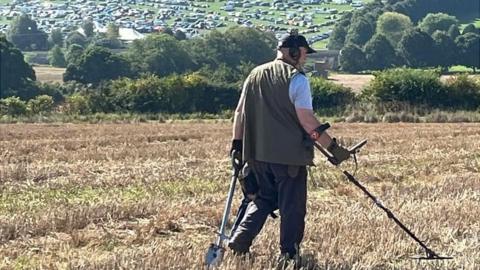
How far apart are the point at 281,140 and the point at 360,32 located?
310ft

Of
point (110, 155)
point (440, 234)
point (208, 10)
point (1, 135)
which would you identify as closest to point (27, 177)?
point (110, 155)

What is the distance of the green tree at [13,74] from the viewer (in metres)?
61.0

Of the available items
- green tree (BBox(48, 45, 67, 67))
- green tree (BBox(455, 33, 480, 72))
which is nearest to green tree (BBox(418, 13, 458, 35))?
green tree (BBox(455, 33, 480, 72))

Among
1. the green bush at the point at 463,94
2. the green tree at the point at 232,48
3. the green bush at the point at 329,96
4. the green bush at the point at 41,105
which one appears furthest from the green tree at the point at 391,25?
the green bush at the point at 41,105

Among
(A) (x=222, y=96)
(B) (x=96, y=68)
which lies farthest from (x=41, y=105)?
(B) (x=96, y=68)

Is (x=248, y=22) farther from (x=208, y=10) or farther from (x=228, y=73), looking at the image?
(x=228, y=73)

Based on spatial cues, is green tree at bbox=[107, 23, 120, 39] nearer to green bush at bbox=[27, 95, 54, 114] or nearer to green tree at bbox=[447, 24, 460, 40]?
green tree at bbox=[447, 24, 460, 40]

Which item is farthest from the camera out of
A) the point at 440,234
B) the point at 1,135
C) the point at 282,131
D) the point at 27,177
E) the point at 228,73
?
the point at 228,73

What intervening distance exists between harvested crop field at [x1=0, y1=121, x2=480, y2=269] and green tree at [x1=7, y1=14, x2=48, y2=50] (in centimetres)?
9997

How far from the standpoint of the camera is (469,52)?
79.8m

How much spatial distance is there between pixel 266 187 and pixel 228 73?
49.8 meters

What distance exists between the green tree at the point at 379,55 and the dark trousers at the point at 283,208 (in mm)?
74889

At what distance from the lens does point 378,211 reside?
9203 millimetres

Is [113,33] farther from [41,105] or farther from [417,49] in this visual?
[41,105]
